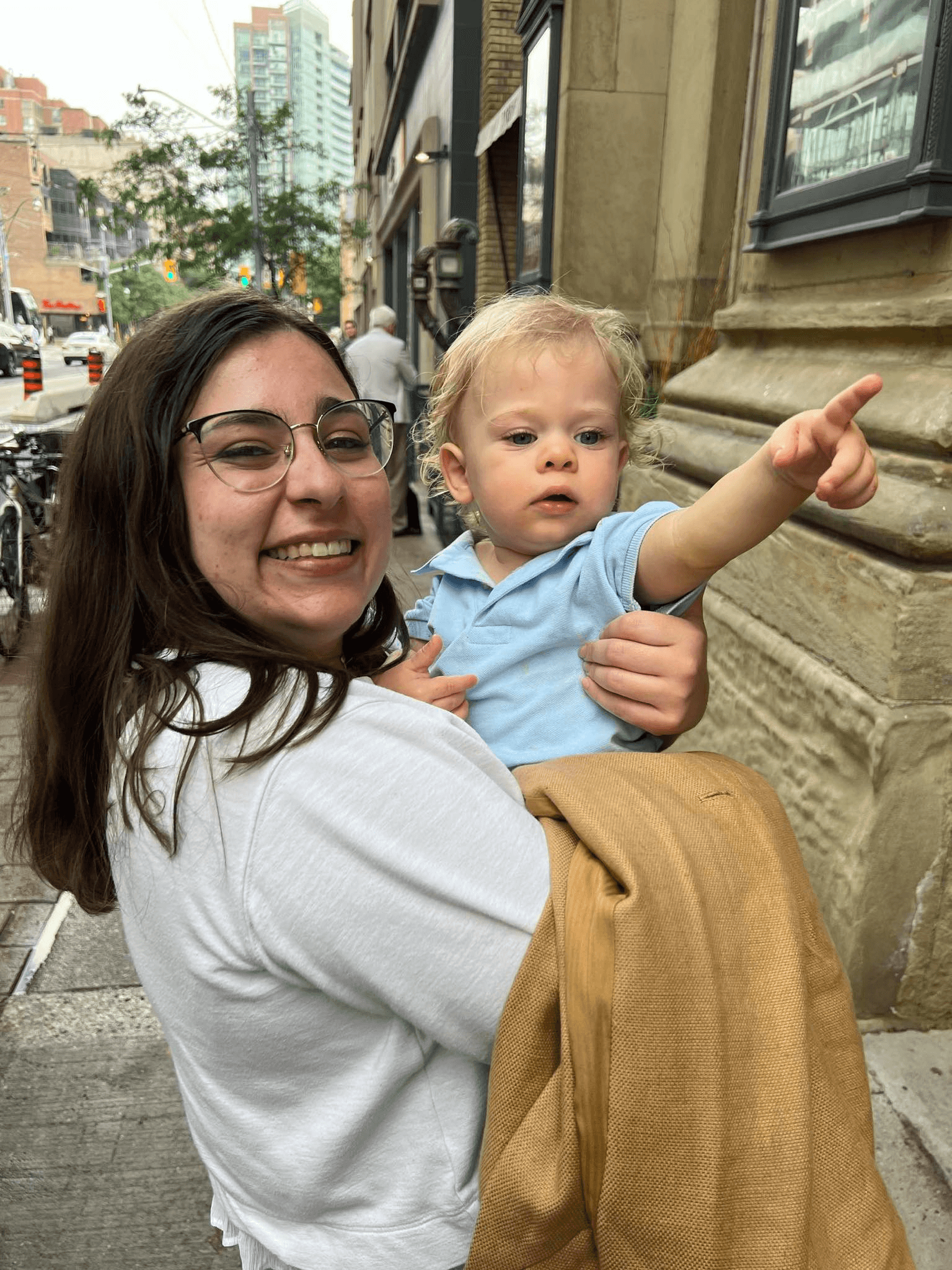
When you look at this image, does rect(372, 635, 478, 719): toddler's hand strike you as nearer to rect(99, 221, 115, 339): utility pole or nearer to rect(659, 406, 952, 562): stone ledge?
rect(659, 406, 952, 562): stone ledge

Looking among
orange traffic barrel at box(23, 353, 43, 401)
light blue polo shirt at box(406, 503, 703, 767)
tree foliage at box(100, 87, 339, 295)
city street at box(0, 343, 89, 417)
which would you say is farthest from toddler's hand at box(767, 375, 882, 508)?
tree foliage at box(100, 87, 339, 295)

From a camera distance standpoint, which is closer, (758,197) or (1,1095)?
(1,1095)

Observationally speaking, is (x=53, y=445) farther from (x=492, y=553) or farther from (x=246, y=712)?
(x=246, y=712)

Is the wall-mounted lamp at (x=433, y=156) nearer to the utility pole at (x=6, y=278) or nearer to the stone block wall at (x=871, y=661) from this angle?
the stone block wall at (x=871, y=661)

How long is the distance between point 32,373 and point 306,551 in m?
15.8

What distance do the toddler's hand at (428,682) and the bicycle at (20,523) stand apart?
538 cm

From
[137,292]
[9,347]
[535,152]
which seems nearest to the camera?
[535,152]

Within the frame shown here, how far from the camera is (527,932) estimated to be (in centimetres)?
111

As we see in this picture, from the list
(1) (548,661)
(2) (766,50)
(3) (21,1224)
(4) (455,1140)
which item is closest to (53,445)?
(2) (766,50)

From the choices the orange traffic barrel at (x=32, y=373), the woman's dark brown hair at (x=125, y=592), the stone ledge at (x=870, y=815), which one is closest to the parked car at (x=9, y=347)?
the orange traffic barrel at (x=32, y=373)

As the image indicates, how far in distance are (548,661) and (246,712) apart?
843 mm

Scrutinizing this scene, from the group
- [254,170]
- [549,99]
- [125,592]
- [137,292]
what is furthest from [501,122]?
[137,292]

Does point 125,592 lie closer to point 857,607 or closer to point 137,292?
point 857,607

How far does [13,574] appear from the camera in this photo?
7281mm
